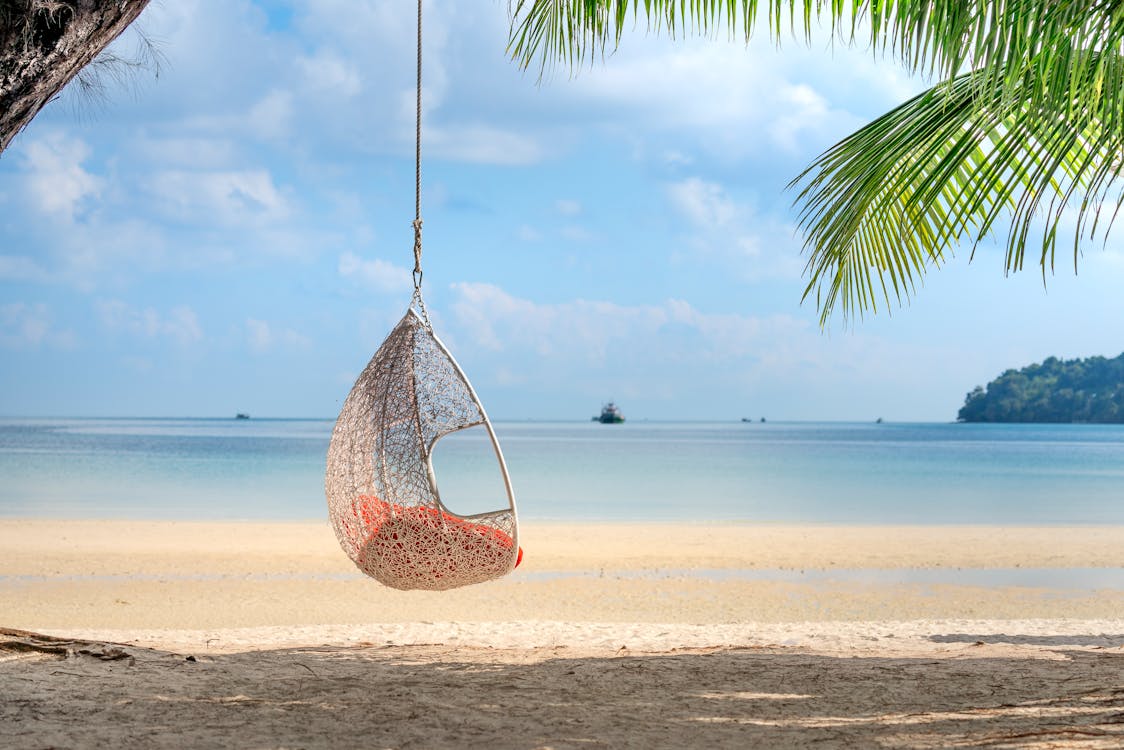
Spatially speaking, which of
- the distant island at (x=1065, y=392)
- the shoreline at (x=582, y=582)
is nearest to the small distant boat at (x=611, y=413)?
the distant island at (x=1065, y=392)

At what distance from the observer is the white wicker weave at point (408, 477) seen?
329cm

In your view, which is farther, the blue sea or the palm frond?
the blue sea

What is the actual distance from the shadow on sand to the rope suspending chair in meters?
0.34

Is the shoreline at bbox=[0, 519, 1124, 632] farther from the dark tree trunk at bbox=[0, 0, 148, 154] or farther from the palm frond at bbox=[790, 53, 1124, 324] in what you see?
the dark tree trunk at bbox=[0, 0, 148, 154]

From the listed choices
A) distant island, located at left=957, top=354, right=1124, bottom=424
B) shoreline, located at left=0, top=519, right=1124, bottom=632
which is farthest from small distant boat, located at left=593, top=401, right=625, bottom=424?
shoreline, located at left=0, top=519, right=1124, bottom=632

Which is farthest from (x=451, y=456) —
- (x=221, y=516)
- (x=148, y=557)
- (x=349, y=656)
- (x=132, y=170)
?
(x=349, y=656)

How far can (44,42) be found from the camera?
2590 mm

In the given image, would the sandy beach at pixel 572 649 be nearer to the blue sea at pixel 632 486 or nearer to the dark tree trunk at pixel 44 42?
the dark tree trunk at pixel 44 42

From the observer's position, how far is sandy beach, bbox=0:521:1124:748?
2441 millimetres

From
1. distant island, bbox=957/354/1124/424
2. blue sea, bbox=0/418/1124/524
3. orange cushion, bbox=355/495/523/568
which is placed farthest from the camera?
distant island, bbox=957/354/1124/424

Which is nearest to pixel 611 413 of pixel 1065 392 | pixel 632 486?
pixel 1065 392

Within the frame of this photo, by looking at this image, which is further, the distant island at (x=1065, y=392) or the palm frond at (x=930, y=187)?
the distant island at (x=1065, y=392)

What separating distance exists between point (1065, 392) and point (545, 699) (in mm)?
50621

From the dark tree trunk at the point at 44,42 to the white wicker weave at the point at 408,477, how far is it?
4.05 ft
